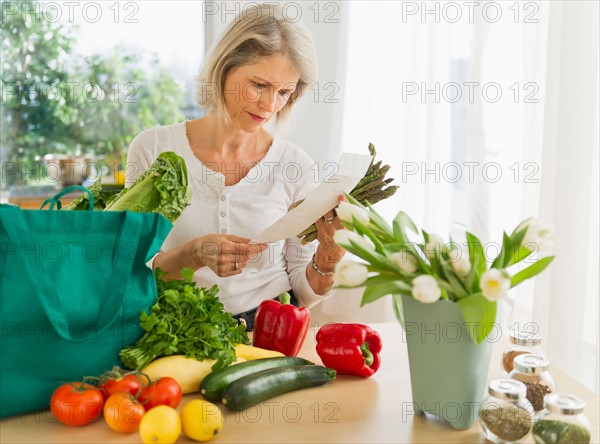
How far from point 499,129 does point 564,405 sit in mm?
1661

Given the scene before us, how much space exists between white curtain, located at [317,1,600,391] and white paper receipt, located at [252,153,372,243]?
66 cm

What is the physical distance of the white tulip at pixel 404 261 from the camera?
3.65ft

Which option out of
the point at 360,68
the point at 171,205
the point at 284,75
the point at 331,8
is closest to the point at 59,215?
the point at 171,205

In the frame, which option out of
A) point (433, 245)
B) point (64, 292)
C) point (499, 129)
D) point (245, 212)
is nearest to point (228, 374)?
point (64, 292)

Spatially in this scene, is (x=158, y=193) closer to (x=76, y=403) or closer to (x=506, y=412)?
(x=76, y=403)

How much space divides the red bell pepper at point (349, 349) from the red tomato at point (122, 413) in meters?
0.42

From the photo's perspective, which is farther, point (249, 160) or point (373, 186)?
point (249, 160)

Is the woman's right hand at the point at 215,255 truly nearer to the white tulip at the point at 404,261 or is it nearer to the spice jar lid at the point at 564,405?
the white tulip at the point at 404,261

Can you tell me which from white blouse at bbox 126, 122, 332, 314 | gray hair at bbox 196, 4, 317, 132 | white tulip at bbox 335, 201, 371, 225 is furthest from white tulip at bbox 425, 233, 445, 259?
gray hair at bbox 196, 4, 317, 132

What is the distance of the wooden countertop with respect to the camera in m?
1.11

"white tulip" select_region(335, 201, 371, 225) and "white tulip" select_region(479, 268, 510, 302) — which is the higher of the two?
"white tulip" select_region(335, 201, 371, 225)

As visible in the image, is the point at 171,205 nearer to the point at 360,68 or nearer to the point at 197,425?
the point at 197,425

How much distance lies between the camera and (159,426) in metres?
1.05

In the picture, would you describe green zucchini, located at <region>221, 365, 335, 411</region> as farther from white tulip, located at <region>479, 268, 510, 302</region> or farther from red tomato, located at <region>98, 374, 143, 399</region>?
white tulip, located at <region>479, 268, 510, 302</region>
